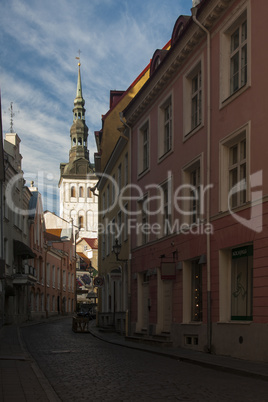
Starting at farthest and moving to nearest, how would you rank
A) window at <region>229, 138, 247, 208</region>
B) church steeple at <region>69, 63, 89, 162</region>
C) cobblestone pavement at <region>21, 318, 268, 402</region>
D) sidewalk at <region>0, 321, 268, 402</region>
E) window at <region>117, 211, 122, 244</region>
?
1. church steeple at <region>69, 63, 89, 162</region>
2. window at <region>117, 211, 122, 244</region>
3. window at <region>229, 138, 247, 208</region>
4. cobblestone pavement at <region>21, 318, 268, 402</region>
5. sidewalk at <region>0, 321, 268, 402</region>

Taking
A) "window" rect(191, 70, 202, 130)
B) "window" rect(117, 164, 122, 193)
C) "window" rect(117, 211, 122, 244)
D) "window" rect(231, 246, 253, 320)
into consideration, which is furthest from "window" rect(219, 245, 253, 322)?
"window" rect(117, 164, 122, 193)

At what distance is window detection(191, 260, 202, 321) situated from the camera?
59.5 ft

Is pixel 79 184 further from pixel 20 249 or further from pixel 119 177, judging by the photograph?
pixel 119 177

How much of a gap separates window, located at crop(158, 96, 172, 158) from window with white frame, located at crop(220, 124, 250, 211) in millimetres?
5917

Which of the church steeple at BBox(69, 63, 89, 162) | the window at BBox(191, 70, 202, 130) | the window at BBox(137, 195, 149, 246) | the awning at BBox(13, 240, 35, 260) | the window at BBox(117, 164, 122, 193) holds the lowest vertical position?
the awning at BBox(13, 240, 35, 260)

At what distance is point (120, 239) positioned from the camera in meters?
31.2

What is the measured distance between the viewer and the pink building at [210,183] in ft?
46.5

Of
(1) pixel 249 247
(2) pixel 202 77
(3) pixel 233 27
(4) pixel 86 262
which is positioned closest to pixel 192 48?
(2) pixel 202 77

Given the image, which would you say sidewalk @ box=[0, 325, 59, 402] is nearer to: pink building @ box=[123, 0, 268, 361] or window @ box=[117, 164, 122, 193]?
pink building @ box=[123, 0, 268, 361]

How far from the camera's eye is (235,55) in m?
16.0

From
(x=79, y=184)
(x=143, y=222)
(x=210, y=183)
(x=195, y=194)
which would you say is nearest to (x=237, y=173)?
(x=210, y=183)

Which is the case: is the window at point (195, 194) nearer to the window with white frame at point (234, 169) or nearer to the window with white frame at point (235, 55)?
the window with white frame at point (234, 169)

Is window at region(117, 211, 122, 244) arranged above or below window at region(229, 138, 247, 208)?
below

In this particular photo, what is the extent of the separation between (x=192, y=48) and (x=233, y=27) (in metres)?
2.91
